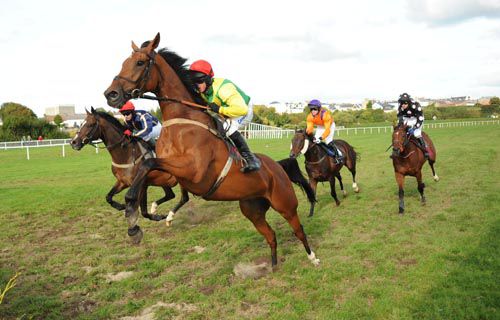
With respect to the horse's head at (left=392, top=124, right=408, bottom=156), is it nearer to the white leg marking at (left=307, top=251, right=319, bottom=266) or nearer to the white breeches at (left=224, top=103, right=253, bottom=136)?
the white leg marking at (left=307, top=251, right=319, bottom=266)

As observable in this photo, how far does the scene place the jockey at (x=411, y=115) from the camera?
10.4m

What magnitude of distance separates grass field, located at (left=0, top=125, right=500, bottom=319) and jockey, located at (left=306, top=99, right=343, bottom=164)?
1.62m

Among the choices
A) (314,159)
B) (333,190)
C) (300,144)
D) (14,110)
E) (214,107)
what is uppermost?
(14,110)

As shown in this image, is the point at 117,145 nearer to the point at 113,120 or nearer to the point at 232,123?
the point at 113,120

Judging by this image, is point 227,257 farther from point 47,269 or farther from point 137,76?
point 137,76

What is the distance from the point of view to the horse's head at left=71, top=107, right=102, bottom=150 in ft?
27.7

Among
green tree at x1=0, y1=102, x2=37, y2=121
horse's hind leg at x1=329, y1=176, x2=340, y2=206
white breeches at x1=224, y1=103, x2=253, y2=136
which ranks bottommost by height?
horse's hind leg at x1=329, y1=176, x2=340, y2=206

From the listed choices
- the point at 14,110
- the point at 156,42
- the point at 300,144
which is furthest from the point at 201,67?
the point at 14,110

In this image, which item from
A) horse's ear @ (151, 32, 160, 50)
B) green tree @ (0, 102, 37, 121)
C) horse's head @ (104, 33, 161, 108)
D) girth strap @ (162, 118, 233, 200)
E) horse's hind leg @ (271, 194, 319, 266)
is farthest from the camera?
green tree @ (0, 102, 37, 121)

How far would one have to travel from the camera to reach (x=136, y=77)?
14.4ft

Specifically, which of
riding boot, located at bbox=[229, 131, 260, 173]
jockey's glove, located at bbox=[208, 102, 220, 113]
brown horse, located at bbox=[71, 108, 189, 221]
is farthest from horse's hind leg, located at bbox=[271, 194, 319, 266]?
brown horse, located at bbox=[71, 108, 189, 221]

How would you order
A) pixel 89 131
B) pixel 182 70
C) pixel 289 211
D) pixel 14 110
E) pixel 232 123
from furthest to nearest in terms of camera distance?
1. pixel 14 110
2. pixel 89 131
3. pixel 289 211
4. pixel 232 123
5. pixel 182 70

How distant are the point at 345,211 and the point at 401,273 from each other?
4.16m

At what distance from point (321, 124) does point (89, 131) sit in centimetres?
585
